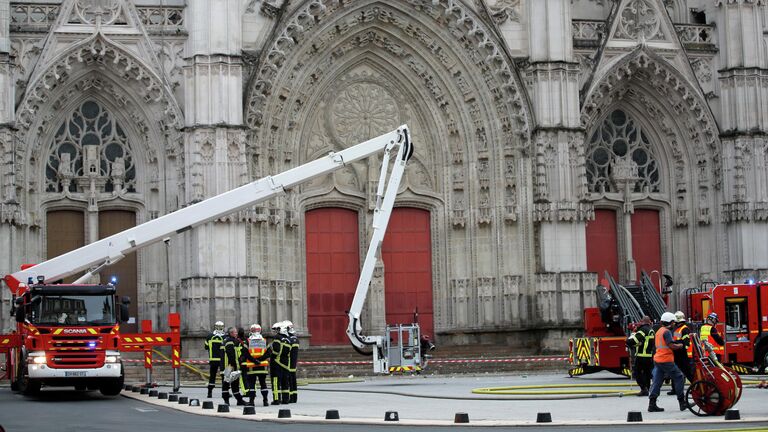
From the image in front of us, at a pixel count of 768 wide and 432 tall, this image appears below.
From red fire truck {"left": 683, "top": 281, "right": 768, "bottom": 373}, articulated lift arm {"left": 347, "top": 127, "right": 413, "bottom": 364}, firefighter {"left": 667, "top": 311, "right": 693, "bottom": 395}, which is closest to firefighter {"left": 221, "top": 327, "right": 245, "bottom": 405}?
articulated lift arm {"left": 347, "top": 127, "right": 413, "bottom": 364}

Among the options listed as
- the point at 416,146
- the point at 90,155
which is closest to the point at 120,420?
the point at 90,155

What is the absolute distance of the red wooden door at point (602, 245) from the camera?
41375 millimetres

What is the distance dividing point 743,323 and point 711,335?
5337 mm

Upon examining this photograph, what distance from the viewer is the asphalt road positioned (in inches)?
728

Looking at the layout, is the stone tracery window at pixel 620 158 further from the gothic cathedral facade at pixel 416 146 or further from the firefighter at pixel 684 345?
the firefighter at pixel 684 345

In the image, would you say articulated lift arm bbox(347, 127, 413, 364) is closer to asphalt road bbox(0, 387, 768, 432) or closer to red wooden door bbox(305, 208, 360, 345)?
asphalt road bbox(0, 387, 768, 432)

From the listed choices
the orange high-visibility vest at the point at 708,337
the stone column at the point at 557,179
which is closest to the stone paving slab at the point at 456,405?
the orange high-visibility vest at the point at 708,337

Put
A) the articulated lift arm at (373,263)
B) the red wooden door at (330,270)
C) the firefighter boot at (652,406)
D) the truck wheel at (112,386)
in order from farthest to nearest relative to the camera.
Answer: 1. the red wooden door at (330,270)
2. the articulated lift arm at (373,263)
3. the truck wheel at (112,386)
4. the firefighter boot at (652,406)

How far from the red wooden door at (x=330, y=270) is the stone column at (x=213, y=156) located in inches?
136

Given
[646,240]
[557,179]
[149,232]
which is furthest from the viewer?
[646,240]

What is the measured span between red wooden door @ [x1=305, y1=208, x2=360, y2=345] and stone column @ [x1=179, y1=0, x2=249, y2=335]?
3.46 m

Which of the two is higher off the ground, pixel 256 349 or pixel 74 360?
pixel 256 349

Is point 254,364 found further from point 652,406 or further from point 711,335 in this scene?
point 711,335

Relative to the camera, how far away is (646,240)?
42125mm
